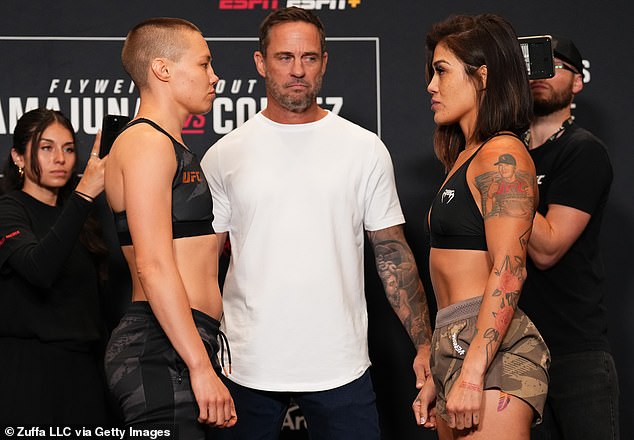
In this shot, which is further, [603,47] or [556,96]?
[603,47]

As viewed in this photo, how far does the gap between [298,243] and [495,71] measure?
76 centimetres

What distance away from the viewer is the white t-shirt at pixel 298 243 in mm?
2234

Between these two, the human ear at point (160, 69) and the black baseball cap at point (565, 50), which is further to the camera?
the black baseball cap at point (565, 50)

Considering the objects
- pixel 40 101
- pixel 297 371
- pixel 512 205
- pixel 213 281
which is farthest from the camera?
pixel 40 101

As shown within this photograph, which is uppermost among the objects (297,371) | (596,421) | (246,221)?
(246,221)

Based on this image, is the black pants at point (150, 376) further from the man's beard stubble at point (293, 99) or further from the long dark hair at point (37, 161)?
the long dark hair at point (37, 161)

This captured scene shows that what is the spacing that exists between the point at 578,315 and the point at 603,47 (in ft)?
4.13

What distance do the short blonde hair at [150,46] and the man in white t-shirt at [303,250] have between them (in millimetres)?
492

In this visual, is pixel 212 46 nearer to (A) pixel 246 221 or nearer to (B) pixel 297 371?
(A) pixel 246 221

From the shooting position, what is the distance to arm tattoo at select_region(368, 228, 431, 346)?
2.36 m

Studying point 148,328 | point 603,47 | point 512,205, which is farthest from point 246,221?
point 603,47

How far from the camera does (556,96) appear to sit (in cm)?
249

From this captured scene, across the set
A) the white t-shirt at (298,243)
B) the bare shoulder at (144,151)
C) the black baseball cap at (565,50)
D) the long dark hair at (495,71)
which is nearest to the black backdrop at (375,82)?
the black baseball cap at (565,50)

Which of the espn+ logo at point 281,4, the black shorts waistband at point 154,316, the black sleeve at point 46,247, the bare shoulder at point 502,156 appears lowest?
the black shorts waistband at point 154,316
